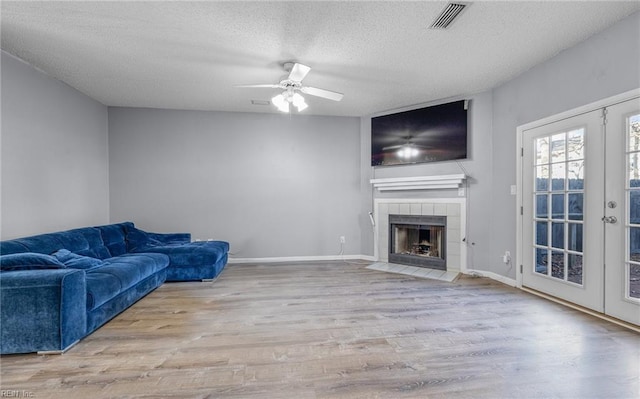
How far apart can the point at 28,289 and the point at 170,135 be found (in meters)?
3.55

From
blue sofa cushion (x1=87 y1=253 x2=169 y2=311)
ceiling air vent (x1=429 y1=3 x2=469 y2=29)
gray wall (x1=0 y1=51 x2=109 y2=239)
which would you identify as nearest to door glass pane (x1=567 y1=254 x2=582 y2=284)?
ceiling air vent (x1=429 y1=3 x2=469 y2=29)

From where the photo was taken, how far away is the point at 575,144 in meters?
3.03

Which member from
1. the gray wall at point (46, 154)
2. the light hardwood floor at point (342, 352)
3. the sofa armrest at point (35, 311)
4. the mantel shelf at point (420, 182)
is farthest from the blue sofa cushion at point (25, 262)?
the mantel shelf at point (420, 182)

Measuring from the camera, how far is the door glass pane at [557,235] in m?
3.18

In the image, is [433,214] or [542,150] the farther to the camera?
[433,214]

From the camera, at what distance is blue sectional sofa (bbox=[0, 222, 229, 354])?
208cm

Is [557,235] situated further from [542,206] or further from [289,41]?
[289,41]

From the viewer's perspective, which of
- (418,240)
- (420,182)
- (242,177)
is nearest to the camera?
(420,182)

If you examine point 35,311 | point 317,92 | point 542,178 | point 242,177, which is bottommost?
point 35,311

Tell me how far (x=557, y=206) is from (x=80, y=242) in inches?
217

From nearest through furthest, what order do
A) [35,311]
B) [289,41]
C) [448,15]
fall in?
[35,311] → [448,15] → [289,41]

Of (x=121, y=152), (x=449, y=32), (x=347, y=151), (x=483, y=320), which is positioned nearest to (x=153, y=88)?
(x=121, y=152)

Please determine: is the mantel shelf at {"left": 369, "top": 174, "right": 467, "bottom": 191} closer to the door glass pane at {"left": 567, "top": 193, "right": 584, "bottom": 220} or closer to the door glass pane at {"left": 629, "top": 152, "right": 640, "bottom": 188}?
the door glass pane at {"left": 567, "top": 193, "right": 584, "bottom": 220}

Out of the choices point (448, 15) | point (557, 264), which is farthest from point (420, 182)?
point (448, 15)
